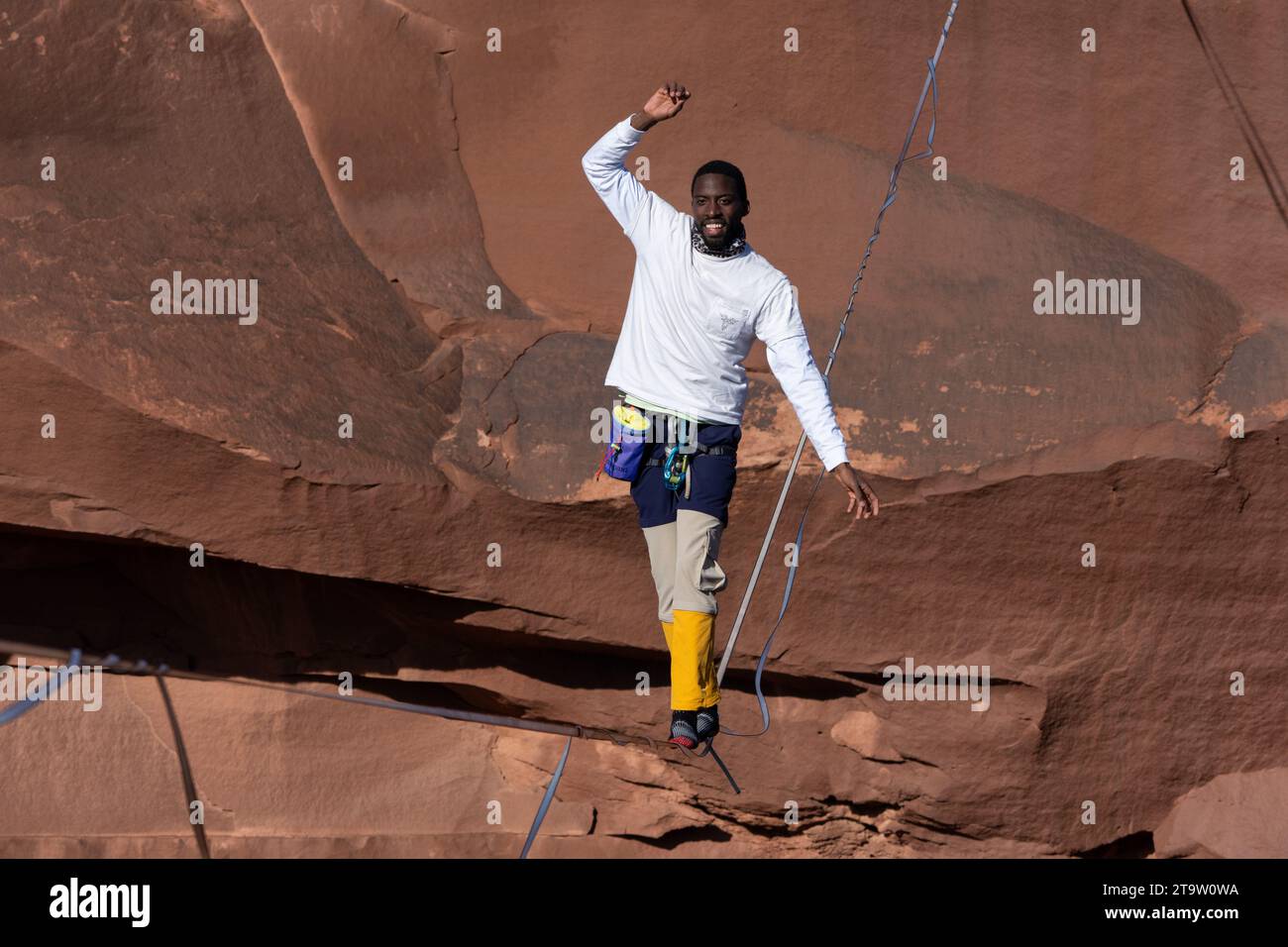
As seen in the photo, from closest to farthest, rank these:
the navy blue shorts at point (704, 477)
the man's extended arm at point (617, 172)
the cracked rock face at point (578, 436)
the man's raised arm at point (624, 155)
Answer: the man's raised arm at point (624, 155) < the man's extended arm at point (617, 172) < the navy blue shorts at point (704, 477) < the cracked rock face at point (578, 436)

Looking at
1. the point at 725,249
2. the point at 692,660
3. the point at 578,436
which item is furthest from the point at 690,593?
the point at 578,436

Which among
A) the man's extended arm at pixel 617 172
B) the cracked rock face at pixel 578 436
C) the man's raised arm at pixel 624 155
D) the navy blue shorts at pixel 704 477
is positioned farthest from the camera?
the cracked rock face at pixel 578 436

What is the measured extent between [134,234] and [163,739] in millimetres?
2342

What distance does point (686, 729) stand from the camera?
13.4ft

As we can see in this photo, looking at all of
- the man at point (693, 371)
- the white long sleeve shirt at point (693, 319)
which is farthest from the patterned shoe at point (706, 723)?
the white long sleeve shirt at point (693, 319)

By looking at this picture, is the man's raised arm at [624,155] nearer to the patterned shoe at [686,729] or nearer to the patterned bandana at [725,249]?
the patterned bandana at [725,249]

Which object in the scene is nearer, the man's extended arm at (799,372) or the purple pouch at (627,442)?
the man's extended arm at (799,372)

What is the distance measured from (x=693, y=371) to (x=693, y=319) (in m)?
0.14

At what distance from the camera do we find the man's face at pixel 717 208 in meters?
3.76

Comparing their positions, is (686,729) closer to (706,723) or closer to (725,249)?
(706,723)

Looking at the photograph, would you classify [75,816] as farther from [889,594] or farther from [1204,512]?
[1204,512]

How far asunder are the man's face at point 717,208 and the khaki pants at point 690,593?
75 cm

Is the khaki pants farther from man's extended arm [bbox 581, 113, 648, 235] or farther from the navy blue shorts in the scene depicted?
man's extended arm [bbox 581, 113, 648, 235]

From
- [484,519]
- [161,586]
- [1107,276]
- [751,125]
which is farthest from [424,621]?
[1107,276]
